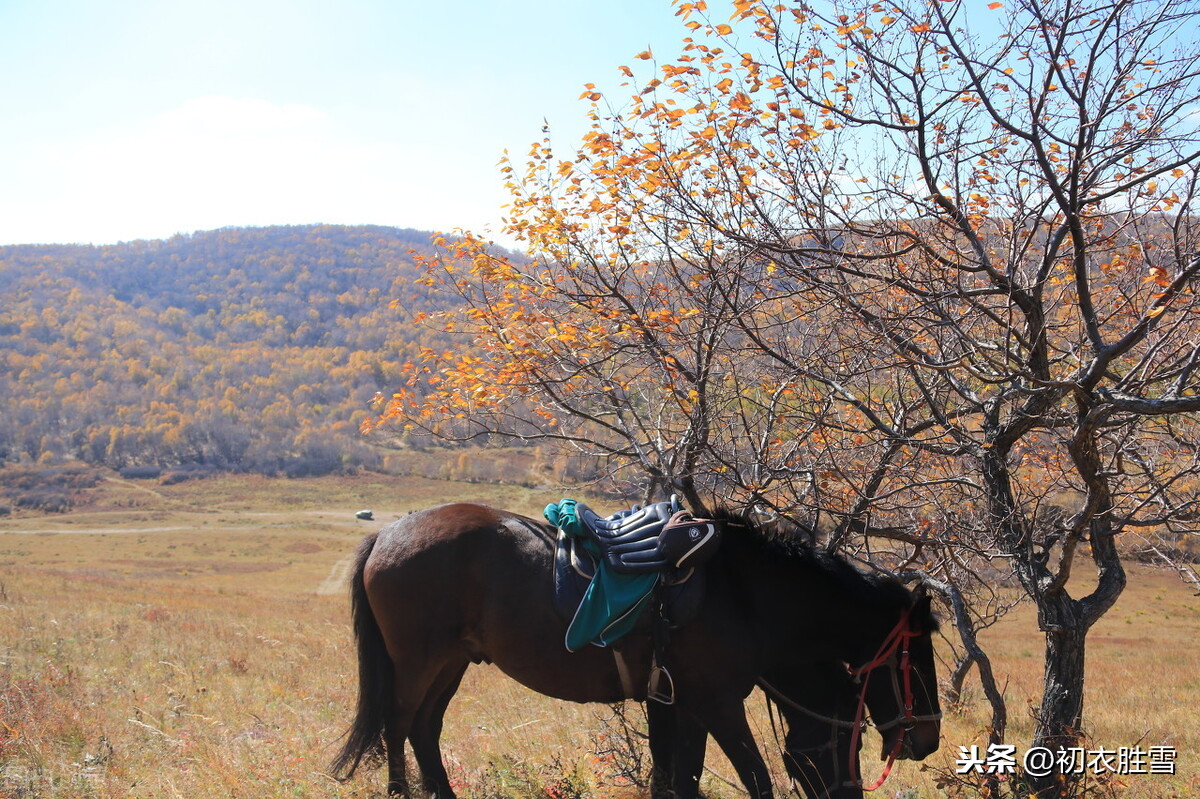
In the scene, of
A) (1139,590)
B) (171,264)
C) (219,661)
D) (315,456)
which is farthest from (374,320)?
(219,661)

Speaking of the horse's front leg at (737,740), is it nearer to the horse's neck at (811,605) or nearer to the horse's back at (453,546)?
the horse's neck at (811,605)

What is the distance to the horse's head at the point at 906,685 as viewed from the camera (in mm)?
4344

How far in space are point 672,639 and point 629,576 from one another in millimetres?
414

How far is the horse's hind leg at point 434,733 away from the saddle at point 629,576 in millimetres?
1163

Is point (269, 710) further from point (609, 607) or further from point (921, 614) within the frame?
point (921, 614)

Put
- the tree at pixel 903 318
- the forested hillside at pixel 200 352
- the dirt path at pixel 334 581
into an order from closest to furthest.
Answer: the tree at pixel 903 318, the dirt path at pixel 334 581, the forested hillside at pixel 200 352

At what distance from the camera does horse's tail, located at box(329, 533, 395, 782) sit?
487 cm

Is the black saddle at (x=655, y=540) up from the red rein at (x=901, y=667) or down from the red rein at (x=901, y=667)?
up

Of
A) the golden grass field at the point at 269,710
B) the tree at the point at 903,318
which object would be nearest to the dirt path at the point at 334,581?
the golden grass field at the point at 269,710

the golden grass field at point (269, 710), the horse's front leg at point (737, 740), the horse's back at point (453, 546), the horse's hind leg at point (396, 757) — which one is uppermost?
the horse's back at point (453, 546)

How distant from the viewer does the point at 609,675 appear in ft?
14.6

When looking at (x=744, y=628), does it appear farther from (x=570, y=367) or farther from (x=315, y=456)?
(x=315, y=456)

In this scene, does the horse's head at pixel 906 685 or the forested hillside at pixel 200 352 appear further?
the forested hillside at pixel 200 352

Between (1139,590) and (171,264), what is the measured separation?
199 meters
